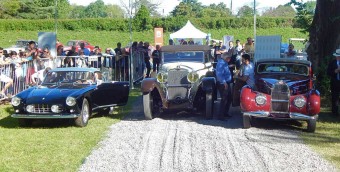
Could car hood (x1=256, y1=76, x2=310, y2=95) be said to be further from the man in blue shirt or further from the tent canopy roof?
the tent canopy roof

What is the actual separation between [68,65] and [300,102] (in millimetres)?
9816

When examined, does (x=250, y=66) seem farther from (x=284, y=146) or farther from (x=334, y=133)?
(x=284, y=146)

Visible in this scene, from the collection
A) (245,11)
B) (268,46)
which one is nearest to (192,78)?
(268,46)

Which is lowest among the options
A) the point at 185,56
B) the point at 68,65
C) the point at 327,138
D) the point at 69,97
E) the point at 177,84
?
the point at 327,138

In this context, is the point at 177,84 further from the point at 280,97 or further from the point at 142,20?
the point at 142,20

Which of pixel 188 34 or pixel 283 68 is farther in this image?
pixel 188 34

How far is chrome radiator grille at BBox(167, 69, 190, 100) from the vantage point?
512 inches

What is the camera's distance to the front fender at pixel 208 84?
1259cm

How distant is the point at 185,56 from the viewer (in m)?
14.6

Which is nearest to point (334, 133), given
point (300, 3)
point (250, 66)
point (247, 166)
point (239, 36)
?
point (250, 66)

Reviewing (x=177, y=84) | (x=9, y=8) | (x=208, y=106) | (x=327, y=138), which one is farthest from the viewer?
(x=9, y=8)

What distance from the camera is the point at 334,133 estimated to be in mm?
10961

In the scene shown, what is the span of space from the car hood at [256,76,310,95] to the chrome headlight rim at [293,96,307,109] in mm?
253

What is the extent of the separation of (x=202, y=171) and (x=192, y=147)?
65.7 inches
